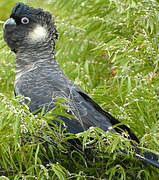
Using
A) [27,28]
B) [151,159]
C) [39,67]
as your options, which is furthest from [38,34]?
Result: [151,159]

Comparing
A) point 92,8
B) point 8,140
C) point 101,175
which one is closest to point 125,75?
point 101,175

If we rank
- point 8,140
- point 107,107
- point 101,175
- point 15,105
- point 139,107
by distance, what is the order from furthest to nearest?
point 107,107
point 139,107
point 101,175
point 8,140
point 15,105

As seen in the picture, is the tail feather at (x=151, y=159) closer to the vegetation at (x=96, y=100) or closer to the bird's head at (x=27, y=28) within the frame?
the vegetation at (x=96, y=100)

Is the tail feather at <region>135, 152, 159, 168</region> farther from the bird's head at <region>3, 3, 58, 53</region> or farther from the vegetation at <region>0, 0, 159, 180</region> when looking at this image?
the bird's head at <region>3, 3, 58, 53</region>

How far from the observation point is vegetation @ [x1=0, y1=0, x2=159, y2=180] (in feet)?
5.82

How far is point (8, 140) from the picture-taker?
193cm

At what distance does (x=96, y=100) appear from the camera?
2.62m

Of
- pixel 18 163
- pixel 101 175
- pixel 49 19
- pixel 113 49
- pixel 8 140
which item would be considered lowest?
pixel 101 175

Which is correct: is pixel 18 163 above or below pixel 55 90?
below

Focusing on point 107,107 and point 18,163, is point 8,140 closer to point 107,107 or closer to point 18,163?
point 18,163

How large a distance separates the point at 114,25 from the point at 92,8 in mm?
419

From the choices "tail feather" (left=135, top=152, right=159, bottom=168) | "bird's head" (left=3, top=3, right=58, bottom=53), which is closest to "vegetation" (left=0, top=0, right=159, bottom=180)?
"tail feather" (left=135, top=152, right=159, bottom=168)

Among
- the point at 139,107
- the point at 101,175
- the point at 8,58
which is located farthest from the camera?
the point at 8,58

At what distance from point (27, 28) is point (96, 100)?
75cm
